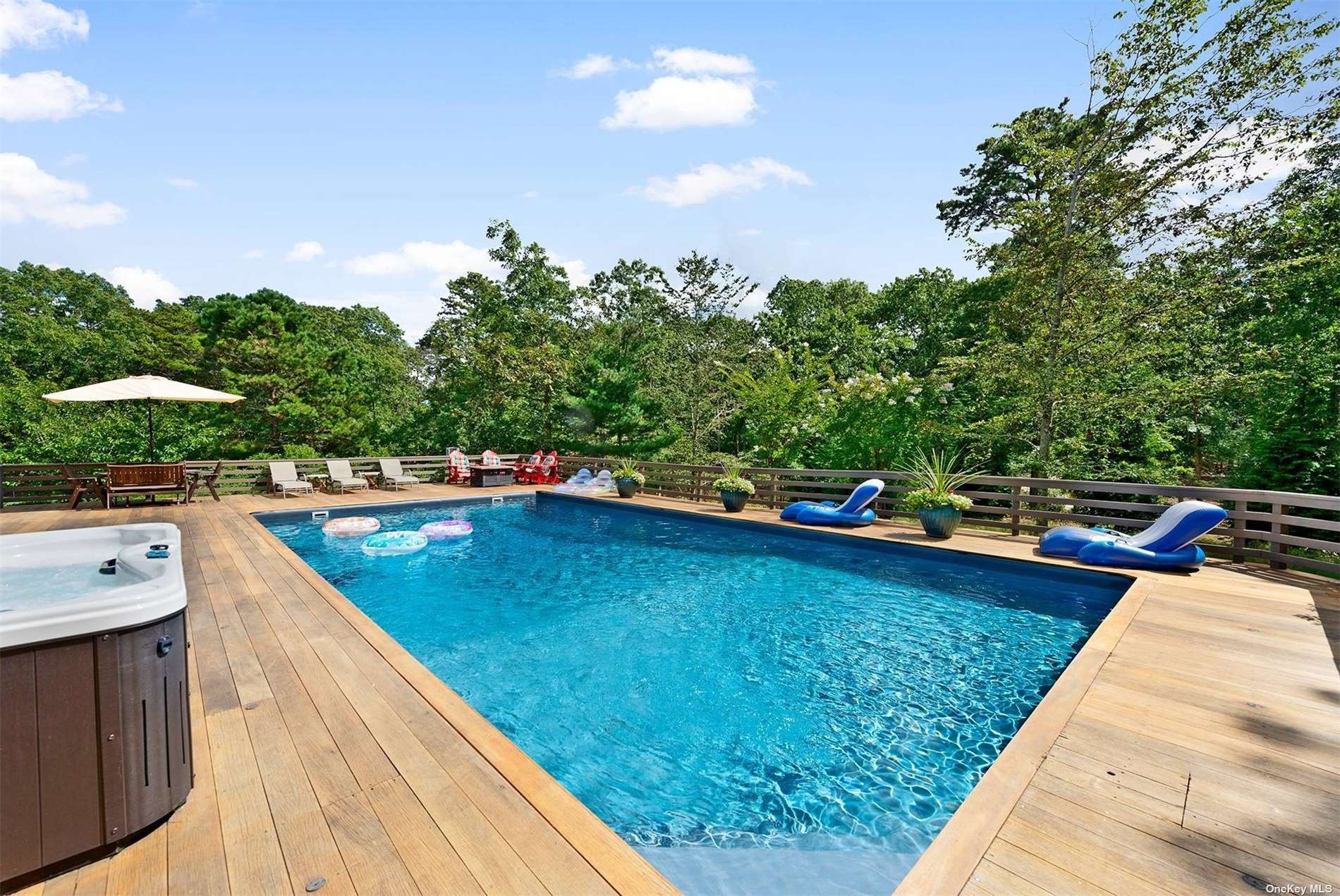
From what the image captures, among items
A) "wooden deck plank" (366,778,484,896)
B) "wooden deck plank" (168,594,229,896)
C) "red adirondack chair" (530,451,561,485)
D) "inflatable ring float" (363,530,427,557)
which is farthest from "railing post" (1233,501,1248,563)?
"red adirondack chair" (530,451,561,485)

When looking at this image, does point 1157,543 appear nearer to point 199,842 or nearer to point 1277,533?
point 1277,533

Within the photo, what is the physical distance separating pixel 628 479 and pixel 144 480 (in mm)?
7746

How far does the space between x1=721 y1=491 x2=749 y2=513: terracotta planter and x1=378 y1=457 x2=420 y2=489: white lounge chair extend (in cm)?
711

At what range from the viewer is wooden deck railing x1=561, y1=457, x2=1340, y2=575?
521 cm

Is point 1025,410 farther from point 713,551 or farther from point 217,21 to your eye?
point 217,21

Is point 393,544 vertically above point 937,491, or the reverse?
point 937,491

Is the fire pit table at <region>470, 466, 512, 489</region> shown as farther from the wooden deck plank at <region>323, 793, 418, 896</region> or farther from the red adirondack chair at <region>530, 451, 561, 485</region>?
the wooden deck plank at <region>323, 793, 418, 896</region>

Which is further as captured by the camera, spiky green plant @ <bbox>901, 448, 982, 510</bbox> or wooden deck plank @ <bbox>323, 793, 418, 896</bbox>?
spiky green plant @ <bbox>901, 448, 982, 510</bbox>

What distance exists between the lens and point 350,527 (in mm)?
8398

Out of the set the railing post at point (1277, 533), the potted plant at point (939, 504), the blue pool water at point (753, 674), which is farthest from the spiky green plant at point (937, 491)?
the railing post at point (1277, 533)

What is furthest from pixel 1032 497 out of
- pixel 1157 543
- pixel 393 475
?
pixel 393 475

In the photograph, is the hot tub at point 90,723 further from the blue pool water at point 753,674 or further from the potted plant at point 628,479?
the potted plant at point 628,479

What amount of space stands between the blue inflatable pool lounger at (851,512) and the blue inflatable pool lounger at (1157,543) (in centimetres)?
239

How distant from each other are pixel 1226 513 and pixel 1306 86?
6343 millimetres
